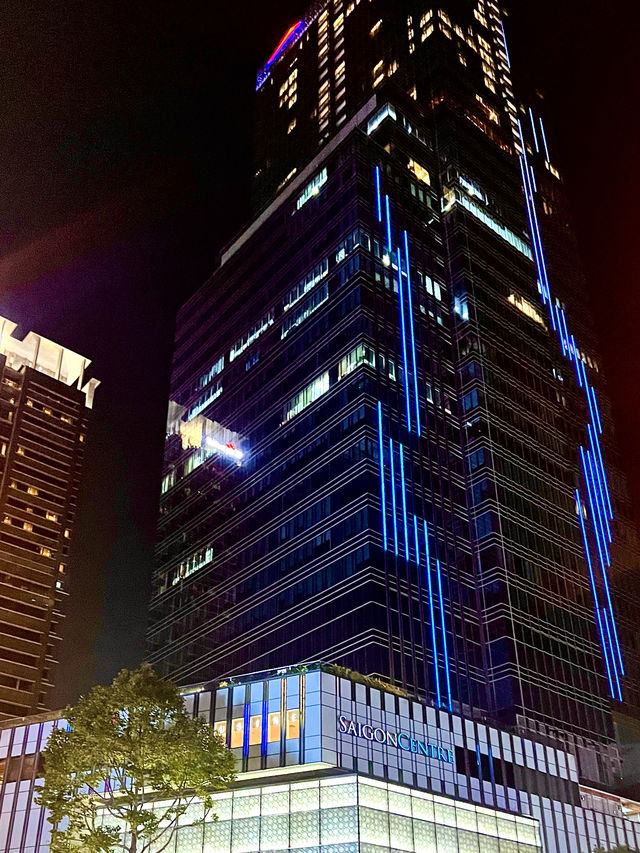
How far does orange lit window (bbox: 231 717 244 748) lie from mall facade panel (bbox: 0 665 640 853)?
0.27 feet

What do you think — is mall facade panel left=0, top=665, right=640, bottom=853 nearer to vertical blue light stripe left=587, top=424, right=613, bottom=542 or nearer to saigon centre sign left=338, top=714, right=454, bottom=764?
saigon centre sign left=338, top=714, right=454, bottom=764

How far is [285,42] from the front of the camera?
19362 cm

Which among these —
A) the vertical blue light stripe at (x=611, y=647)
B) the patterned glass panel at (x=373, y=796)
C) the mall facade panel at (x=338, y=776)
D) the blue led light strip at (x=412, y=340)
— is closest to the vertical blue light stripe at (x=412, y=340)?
the blue led light strip at (x=412, y=340)

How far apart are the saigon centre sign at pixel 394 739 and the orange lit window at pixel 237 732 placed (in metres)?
7.72

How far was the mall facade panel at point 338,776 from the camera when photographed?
57.6m

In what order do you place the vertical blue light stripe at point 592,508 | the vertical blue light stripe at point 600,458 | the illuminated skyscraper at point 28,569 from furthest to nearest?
the illuminated skyscraper at point 28,569
the vertical blue light stripe at point 600,458
the vertical blue light stripe at point 592,508

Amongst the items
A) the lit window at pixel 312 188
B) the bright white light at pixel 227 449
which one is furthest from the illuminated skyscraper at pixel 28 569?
the lit window at pixel 312 188

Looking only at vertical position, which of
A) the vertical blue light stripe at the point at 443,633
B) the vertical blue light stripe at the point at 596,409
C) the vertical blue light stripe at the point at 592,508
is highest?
the vertical blue light stripe at the point at 596,409

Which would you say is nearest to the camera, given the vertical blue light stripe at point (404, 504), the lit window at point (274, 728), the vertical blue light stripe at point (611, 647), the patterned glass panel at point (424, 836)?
the patterned glass panel at point (424, 836)

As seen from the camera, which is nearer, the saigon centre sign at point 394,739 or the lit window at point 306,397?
the saigon centre sign at point 394,739

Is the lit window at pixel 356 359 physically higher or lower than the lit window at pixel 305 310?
lower

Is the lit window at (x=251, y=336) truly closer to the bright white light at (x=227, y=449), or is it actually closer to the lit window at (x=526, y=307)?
the bright white light at (x=227, y=449)

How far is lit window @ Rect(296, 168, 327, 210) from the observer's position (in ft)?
421

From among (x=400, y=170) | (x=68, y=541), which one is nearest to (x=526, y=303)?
(x=400, y=170)
